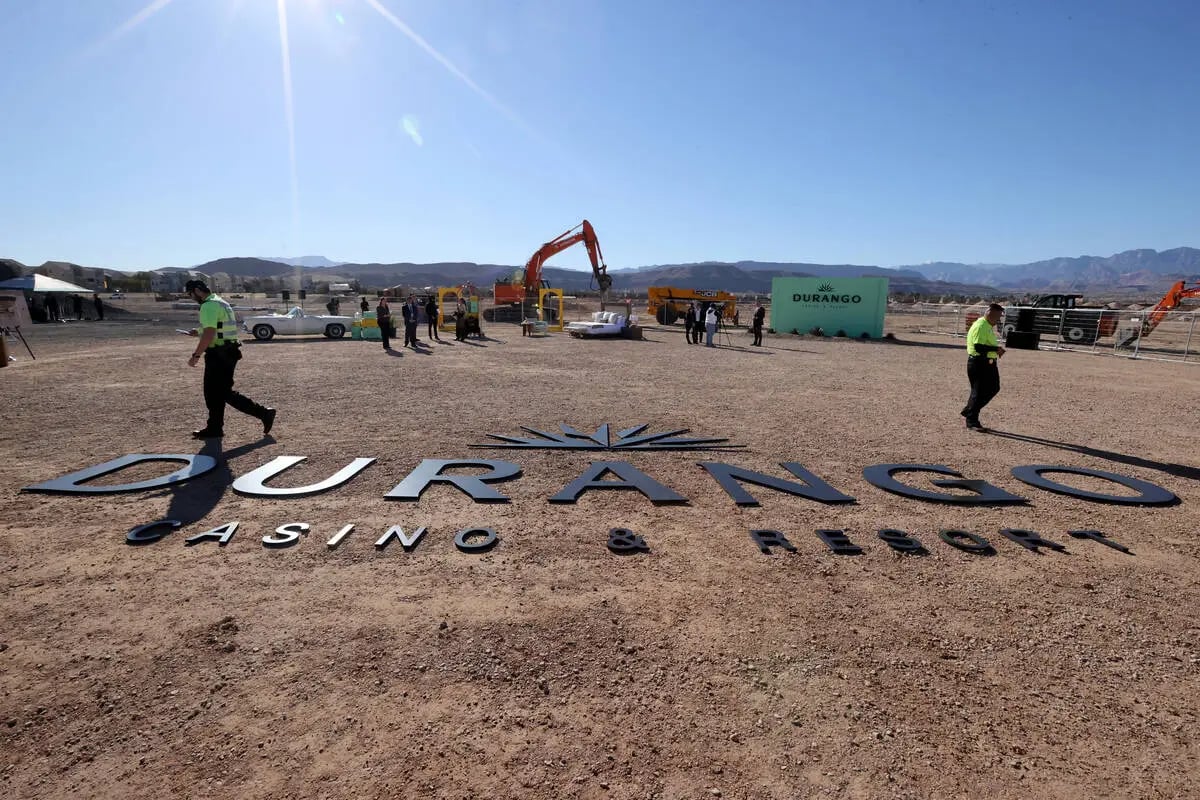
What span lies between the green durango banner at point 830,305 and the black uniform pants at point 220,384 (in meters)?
23.5

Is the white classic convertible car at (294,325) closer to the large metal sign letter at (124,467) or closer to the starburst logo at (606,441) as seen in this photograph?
the large metal sign letter at (124,467)

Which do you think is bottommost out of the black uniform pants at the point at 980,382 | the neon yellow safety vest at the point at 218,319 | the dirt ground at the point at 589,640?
the dirt ground at the point at 589,640

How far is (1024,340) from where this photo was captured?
2264 cm

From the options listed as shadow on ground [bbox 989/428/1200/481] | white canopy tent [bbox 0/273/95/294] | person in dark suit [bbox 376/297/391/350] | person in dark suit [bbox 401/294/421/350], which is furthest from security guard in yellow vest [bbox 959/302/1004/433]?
white canopy tent [bbox 0/273/95/294]

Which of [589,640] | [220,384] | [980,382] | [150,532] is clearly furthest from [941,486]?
[220,384]

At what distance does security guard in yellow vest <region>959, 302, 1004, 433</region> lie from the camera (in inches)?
313

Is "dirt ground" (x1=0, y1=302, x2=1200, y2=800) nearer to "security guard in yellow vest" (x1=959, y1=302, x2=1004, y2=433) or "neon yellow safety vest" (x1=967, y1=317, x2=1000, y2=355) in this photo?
"security guard in yellow vest" (x1=959, y1=302, x2=1004, y2=433)

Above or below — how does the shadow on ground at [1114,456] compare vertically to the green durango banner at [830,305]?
below

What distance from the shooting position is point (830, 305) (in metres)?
26.1

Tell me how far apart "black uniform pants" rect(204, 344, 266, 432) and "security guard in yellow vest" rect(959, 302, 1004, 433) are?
9457 millimetres

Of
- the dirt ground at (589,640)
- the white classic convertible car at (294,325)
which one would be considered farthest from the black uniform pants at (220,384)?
the white classic convertible car at (294,325)

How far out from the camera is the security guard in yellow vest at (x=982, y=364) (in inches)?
313

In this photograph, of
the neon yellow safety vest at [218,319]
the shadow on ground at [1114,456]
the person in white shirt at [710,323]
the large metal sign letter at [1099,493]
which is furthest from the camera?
the person in white shirt at [710,323]

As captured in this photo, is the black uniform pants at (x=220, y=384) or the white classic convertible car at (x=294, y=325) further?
the white classic convertible car at (x=294, y=325)
